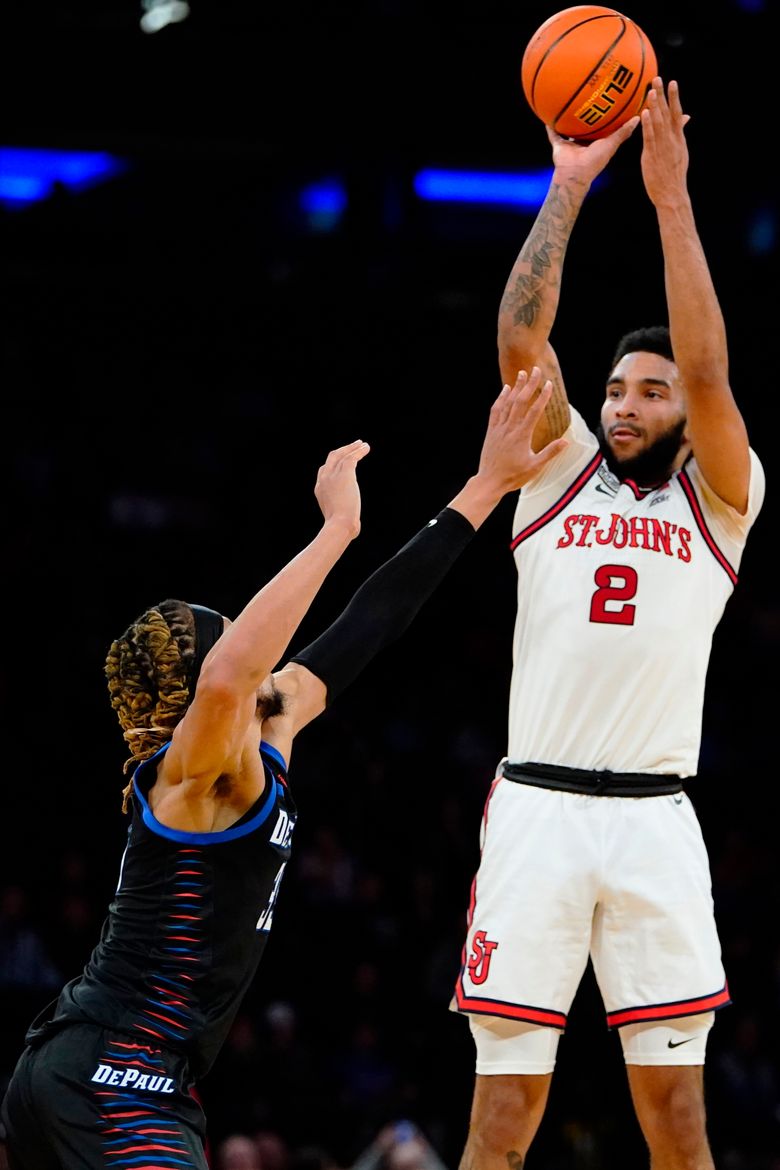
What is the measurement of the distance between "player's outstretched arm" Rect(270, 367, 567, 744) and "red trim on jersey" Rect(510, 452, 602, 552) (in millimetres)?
486

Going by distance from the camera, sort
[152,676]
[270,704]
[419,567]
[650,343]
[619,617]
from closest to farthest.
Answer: [152,676]
[270,704]
[419,567]
[619,617]
[650,343]

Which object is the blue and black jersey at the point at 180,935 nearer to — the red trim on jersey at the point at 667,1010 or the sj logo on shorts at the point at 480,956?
the sj logo on shorts at the point at 480,956

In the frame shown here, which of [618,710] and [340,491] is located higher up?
[340,491]

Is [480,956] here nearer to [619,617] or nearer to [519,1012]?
[519,1012]

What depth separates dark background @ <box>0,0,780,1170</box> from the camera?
10859 millimetres

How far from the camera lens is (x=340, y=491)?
471cm

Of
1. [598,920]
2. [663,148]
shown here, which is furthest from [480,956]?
[663,148]

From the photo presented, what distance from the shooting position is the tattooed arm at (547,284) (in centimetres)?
561

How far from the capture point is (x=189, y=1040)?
14.3 feet

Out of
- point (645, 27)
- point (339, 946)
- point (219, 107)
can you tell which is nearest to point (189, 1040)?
point (339, 946)

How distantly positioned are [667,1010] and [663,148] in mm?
2849

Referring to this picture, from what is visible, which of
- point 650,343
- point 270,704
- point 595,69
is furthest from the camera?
point 650,343

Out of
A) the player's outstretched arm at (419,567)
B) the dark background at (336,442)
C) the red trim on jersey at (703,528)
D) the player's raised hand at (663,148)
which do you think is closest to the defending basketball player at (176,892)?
the player's outstretched arm at (419,567)

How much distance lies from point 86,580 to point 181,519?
147 cm
